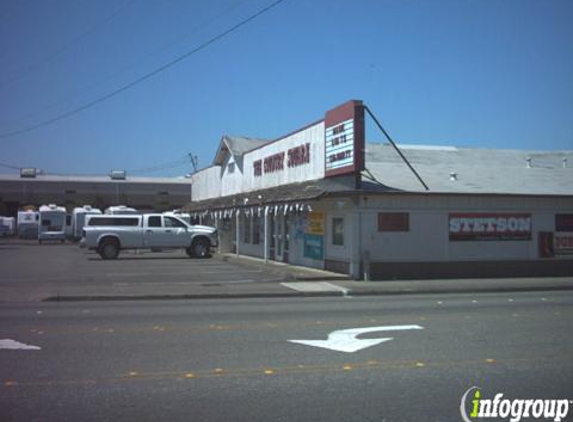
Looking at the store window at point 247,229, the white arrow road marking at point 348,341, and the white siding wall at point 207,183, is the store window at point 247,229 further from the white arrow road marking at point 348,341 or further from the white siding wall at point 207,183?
the white arrow road marking at point 348,341

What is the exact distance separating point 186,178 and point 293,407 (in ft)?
267

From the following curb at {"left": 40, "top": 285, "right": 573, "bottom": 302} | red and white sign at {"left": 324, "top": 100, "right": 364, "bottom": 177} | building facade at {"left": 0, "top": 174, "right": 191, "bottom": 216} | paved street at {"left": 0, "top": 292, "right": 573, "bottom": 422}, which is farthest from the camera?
building facade at {"left": 0, "top": 174, "right": 191, "bottom": 216}

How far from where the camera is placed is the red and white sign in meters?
21.2

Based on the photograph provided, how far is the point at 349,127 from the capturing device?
21625 millimetres

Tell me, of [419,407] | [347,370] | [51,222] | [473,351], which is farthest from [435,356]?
[51,222]

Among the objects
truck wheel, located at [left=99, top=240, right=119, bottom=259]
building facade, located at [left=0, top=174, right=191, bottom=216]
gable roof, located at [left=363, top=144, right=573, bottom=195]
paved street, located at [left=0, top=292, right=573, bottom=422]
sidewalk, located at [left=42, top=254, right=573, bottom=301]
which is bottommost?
paved street, located at [left=0, top=292, right=573, bottom=422]

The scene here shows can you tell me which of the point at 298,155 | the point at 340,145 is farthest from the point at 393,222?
the point at 298,155

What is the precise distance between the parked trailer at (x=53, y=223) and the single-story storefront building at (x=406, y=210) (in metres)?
33.2

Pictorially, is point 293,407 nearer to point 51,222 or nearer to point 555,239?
point 555,239

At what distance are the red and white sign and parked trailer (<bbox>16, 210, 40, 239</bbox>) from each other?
Answer: 46960mm

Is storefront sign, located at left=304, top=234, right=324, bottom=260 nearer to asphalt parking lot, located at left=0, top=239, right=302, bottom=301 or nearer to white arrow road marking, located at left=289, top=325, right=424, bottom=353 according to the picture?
asphalt parking lot, located at left=0, top=239, right=302, bottom=301

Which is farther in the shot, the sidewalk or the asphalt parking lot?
the asphalt parking lot

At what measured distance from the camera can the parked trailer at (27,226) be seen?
208 ft

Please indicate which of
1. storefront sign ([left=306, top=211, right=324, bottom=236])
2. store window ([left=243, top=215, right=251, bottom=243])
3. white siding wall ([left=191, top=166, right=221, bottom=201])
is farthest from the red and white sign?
white siding wall ([left=191, top=166, right=221, bottom=201])
